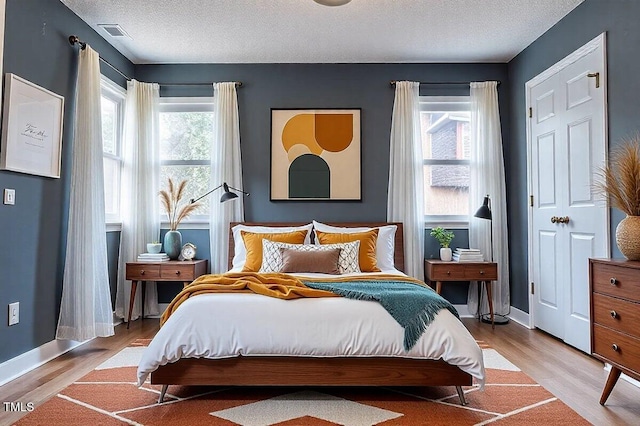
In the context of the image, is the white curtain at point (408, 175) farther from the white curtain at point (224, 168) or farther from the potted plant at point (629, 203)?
the potted plant at point (629, 203)

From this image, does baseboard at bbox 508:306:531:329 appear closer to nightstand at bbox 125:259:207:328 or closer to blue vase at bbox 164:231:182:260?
nightstand at bbox 125:259:207:328

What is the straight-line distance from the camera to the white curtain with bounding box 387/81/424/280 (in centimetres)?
471

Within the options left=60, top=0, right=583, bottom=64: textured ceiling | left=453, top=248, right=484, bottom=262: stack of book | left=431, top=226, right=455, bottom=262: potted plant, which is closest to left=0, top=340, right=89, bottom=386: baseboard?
left=60, top=0, right=583, bottom=64: textured ceiling

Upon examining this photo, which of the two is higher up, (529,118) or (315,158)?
(529,118)

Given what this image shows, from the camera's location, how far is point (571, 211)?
12.3ft

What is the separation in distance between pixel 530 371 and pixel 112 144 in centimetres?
418

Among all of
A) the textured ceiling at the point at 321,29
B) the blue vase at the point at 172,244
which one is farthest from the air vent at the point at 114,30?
the blue vase at the point at 172,244

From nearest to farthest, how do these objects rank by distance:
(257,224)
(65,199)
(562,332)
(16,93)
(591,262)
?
(591,262) → (16,93) → (65,199) → (562,332) → (257,224)

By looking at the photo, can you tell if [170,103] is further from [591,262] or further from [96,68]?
[591,262]

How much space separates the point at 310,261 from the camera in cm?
367

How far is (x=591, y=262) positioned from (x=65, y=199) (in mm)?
3727

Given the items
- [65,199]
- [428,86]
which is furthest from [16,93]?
[428,86]

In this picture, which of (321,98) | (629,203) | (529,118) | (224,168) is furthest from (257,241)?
(529,118)

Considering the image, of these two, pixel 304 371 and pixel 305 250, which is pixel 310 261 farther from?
pixel 304 371
